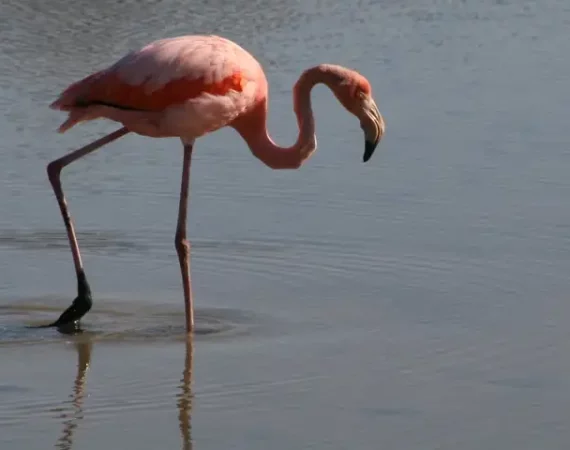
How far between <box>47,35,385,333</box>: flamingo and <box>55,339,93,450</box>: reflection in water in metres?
0.37

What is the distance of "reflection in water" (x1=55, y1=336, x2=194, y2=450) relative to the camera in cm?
522

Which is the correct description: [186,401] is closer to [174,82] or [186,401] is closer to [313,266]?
[174,82]

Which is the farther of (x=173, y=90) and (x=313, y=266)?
(x=313, y=266)

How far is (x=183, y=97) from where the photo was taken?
22.5ft

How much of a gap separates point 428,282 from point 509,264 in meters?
0.45

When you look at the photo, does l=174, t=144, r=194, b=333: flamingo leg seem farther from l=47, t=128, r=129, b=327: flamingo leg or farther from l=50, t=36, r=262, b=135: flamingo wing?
l=47, t=128, r=129, b=327: flamingo leg

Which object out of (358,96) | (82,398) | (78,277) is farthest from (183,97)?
(82,398)

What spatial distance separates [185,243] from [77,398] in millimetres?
1519

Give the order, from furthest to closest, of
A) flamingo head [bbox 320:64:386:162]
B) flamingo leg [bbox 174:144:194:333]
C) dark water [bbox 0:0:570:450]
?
flamingo head [bbox 320:64:386:162]
flamingo leg [bbox 174:144:194:333]
dark water [bbox 0:0:570:450]

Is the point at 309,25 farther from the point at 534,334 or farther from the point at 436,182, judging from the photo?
the point at 534,334

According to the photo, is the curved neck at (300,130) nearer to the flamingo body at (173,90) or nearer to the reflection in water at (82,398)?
the flamingo body at (173,90)

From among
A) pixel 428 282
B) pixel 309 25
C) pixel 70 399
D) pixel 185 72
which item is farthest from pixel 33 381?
pixel 309 25

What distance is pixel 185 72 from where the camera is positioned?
683 cm

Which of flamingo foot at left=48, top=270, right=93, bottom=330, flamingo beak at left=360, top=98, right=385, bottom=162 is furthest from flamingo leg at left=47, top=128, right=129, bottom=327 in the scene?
flamingo beak at left=360, top=98, right=385, bottom=162
